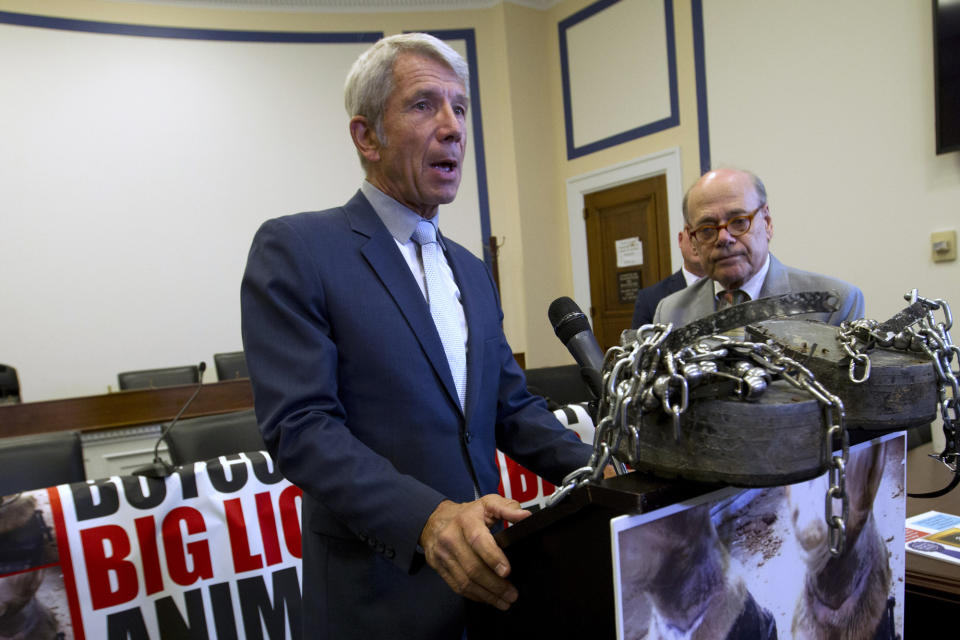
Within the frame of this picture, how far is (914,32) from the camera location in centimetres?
362

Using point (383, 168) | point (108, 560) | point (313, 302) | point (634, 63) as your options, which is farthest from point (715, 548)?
point (634, 63)

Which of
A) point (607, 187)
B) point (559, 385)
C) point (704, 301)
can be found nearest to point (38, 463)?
point (704, 301)

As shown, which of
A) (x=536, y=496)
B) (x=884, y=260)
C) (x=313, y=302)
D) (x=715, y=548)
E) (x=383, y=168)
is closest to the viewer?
(x=715, y=548)

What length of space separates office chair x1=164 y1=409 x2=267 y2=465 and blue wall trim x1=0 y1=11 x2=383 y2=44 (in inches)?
169

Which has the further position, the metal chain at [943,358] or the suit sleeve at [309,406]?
the suit sleeve at [309,406]

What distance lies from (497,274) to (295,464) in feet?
17.6

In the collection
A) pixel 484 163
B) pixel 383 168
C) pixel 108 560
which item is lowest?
pixel 108 560

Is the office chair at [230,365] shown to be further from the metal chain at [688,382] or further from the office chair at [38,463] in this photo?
Answer: the metal chain at [688,382]

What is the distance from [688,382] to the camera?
0.42 m

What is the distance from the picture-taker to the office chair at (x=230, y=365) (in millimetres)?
4867

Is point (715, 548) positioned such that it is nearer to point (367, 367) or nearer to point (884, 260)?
point (367, 367)

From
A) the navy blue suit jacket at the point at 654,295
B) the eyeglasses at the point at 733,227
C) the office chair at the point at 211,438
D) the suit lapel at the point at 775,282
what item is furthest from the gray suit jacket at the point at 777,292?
the office chair at the point at 211,438

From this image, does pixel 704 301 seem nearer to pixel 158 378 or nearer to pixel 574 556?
pixel 574 556

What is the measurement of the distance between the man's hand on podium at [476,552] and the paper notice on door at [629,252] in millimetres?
5046
